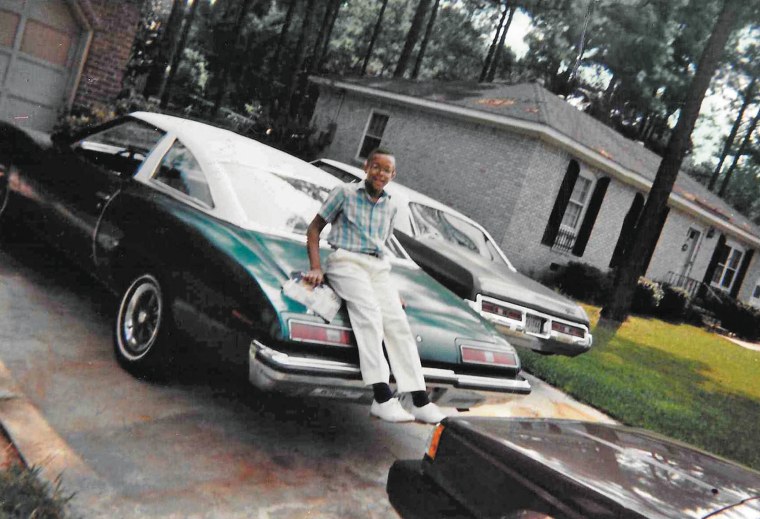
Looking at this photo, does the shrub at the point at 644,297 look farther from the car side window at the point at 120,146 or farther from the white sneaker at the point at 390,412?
the white sneaker at the point at 390,412

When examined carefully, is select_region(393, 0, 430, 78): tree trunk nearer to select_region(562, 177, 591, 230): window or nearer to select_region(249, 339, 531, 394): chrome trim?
select_region(562, 177, 591, 230): window

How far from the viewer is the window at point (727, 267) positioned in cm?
2378

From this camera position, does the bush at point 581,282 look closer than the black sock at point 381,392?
No

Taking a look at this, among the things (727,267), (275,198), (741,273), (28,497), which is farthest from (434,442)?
(741,273)

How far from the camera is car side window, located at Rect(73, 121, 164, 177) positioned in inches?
183

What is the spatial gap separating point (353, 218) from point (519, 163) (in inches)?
436

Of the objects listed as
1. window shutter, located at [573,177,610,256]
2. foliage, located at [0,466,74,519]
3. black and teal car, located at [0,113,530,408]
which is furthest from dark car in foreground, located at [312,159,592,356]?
window shutter, located at [573,177,610,256]

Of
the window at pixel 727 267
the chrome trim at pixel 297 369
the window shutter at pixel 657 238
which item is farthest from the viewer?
the window at pixel 727 267

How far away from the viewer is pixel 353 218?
145 inches

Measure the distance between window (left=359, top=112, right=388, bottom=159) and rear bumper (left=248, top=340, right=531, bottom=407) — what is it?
Result: 14.9m

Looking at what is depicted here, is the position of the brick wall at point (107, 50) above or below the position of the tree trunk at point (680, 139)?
below

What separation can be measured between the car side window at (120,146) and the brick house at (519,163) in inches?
399

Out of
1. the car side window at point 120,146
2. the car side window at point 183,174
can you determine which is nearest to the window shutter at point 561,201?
the car side window at point 120,146

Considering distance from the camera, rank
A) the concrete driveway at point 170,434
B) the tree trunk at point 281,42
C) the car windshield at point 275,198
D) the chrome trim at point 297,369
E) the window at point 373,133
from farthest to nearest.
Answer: the tree trunk at point 281,42 < the window at point 373,133 < the car windshield at point 275,198 < the chrome trim at point 297,369 < the concrete driveway at point 170,434
